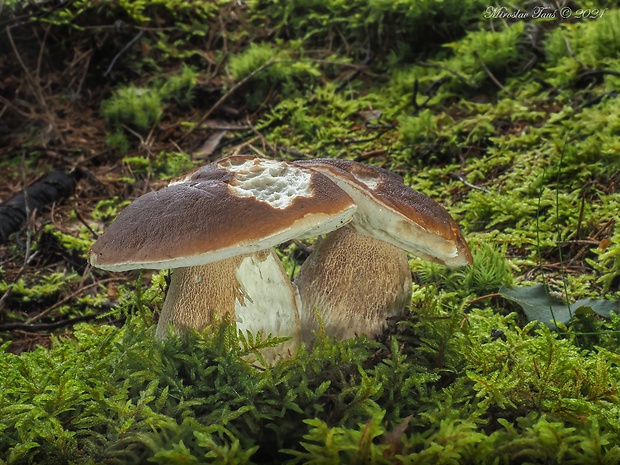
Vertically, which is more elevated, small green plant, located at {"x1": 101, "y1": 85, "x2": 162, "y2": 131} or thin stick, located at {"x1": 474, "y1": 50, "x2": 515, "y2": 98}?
thin stick, located at {"x1": 474, "y1": 50, "x2": 515, "y2": 98}

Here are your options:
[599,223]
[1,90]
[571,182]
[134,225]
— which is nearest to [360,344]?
[134,225]

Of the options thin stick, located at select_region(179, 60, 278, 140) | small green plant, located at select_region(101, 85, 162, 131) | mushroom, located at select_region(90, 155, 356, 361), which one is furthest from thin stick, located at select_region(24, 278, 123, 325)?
small green plant, located at select_region(101, 85, 162, 131)

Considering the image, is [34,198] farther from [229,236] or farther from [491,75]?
[491,75]

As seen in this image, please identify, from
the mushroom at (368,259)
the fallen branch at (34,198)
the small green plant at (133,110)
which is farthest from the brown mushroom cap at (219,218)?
the small green plant at (133,110)

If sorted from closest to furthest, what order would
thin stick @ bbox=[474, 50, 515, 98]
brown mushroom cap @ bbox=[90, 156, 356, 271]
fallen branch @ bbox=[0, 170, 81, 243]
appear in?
brown mushroom cap @ bbox=[90, 156, 356, 271], fallen branch @ bbox=[0, 170, 81, 243], thin stick @ bbox=[474, 50, 515, 98]

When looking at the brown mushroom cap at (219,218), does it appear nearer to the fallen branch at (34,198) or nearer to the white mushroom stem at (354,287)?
the white mushroom stem at (354,287)

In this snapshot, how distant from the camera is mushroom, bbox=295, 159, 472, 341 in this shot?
1513 millimetres

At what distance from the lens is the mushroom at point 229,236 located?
1.22 meters

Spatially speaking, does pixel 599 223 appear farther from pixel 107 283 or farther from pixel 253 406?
pixel 107 283

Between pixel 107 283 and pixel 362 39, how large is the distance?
10.3 ft

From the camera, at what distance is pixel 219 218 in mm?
1248

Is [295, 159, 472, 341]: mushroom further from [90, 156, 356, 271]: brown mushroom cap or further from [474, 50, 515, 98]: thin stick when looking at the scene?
[474, 50, 515, 98]: thin stick

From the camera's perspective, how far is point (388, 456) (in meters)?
1.08

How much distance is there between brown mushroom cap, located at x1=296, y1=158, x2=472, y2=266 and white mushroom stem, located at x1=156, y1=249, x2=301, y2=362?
332mm
